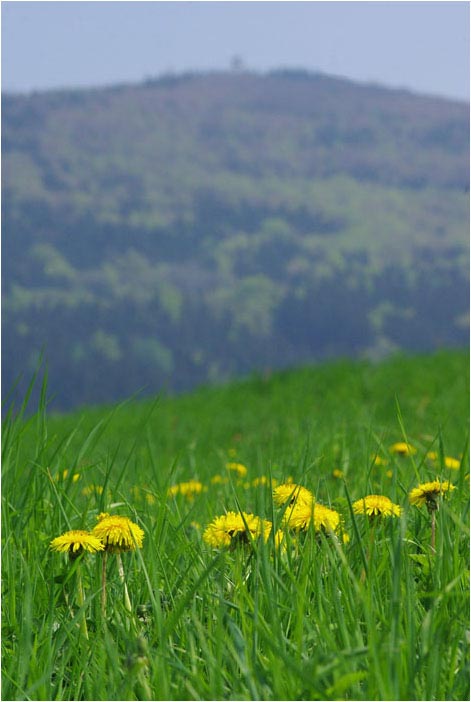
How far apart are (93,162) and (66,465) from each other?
3169 inches

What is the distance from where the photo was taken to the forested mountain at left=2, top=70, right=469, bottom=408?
5391cm

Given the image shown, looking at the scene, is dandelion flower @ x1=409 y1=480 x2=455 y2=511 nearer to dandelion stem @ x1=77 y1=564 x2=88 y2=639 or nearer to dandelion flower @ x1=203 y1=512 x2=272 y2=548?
dandelion flower @ x1=203 y1=512 x2=272 y2=548

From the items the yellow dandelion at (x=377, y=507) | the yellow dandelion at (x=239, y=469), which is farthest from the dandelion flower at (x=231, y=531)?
the yellow dandelion at (x=239, y=469)

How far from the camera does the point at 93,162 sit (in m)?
79.0

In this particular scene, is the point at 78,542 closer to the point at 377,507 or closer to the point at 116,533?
the point at 116,533

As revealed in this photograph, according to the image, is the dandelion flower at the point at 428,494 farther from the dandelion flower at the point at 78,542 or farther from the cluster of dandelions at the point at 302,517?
the dandelion flower at the point at 78,542

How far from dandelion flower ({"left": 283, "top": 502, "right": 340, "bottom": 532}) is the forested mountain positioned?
128 ft

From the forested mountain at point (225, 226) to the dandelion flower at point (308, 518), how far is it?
128ft

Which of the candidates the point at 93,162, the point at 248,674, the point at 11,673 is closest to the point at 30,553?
the point at 11,673

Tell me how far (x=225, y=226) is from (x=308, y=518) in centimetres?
7946

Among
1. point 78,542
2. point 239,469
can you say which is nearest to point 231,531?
point 78,542

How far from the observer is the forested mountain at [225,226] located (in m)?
53.9

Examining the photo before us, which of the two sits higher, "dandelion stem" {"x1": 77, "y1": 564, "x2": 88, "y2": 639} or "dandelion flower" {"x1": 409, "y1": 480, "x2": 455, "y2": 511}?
"dandelion flower" {"x1": 409, "y1": 480, "x2": 455, "y2": 511}

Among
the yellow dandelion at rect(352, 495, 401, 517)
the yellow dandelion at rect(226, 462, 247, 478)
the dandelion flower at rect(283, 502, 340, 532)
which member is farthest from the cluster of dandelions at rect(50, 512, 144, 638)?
the yellow dandelion at rect(226, 462, 247, 478)
